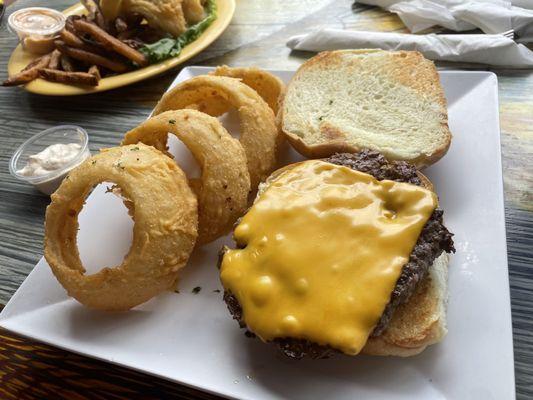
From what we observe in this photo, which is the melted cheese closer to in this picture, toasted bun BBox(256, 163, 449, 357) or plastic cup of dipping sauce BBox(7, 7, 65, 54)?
toasted bun BBox(256, 163, 449, 357)

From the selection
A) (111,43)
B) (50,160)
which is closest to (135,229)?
(50,160)

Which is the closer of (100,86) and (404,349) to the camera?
(404,349)

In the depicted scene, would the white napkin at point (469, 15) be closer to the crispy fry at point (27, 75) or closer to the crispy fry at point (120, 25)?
the crispy fry at point (120, 25)

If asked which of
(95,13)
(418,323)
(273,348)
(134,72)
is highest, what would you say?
(95,13)

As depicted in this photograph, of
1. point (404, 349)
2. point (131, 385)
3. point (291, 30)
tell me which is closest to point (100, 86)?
point (291, 30)

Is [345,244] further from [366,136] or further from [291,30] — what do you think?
[291,30]

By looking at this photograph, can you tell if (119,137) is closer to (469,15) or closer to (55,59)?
(55,59)
